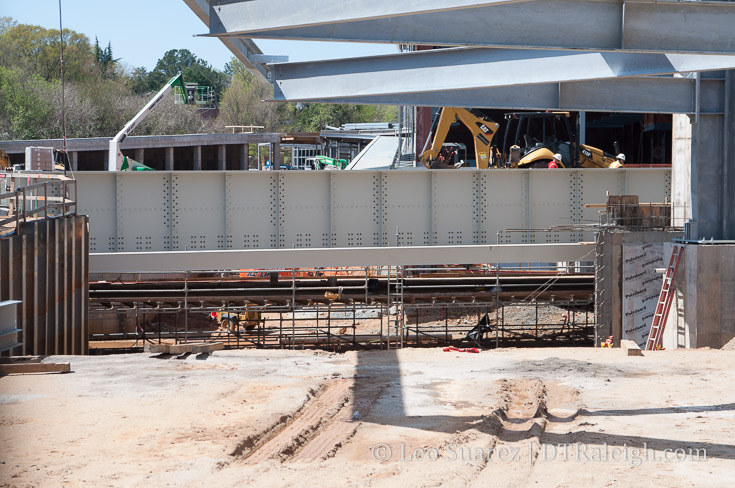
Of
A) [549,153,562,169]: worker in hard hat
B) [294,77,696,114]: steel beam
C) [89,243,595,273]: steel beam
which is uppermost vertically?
[294,77,696,114]: steel beam

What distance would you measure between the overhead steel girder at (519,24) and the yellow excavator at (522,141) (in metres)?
17.5

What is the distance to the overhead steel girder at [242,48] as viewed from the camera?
38.9ft

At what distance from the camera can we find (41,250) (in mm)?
16969

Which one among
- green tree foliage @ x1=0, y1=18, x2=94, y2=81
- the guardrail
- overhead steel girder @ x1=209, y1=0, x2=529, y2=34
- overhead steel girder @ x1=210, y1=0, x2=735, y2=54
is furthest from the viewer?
green tree foliage @ x1=0, y1=18, x2=94, y2=81

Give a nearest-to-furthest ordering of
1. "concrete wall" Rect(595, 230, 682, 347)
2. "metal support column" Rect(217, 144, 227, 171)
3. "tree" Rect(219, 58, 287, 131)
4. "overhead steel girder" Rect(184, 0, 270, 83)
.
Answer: "overhead steel girder" Rect(184, 0, 270, 83) < "concrete wall" Rect(595, 230, 682, 347) < "metal support column" Rect(217, 144, 227, 171) < "tree" Rect(219, 58, 287, 131)

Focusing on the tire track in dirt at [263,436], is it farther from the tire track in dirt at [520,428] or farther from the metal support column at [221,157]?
the metal support column at [221,157]

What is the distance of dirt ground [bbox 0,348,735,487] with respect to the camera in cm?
866

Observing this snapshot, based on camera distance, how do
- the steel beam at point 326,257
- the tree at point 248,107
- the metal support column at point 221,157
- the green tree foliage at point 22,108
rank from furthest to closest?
the tree at point 248,107, the green tree foliage at point 22,108, the metal support column at point 221,157, the steel beam at point 326,257

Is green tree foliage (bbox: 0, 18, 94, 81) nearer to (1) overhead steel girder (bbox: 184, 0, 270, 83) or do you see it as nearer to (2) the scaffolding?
(2) the scaffolding

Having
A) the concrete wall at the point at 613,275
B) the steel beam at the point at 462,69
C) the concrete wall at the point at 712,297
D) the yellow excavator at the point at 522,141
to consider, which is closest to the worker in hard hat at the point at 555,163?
the yellow excavator at the point at 522,141

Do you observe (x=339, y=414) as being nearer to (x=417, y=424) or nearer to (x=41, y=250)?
(x=417, y=424)

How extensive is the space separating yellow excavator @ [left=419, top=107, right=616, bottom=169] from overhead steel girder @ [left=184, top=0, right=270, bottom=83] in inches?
594

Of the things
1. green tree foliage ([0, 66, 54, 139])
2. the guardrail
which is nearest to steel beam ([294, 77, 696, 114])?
the guardrail

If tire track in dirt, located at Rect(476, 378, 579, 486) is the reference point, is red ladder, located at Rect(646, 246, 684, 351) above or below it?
above
